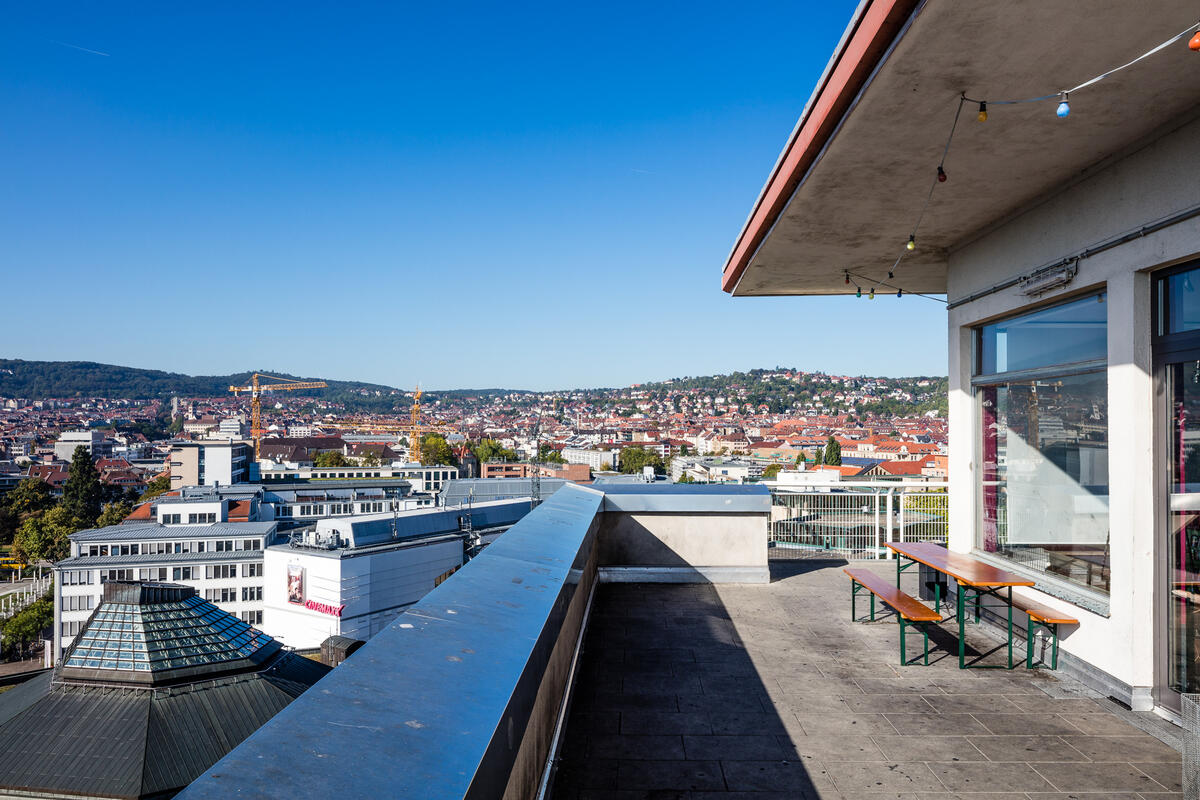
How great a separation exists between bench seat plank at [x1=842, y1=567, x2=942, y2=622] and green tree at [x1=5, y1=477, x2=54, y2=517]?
10781cm

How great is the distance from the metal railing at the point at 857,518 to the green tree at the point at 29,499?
105094 mm

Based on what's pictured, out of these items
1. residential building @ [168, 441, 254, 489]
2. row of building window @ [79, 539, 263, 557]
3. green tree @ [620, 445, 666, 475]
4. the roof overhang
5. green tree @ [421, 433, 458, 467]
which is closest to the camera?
the roof overhang

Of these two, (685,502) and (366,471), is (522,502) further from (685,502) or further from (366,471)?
(366,471)

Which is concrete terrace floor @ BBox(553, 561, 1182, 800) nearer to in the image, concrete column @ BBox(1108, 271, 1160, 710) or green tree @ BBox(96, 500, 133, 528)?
concrete column @ BBox(1108, 271, 1160, 710)

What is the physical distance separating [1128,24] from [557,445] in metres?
186

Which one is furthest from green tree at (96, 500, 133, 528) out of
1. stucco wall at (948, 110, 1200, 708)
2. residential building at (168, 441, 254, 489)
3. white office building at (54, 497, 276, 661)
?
stucco wall at (948, 110, 1200, 708)

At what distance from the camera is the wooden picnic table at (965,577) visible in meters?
5.10

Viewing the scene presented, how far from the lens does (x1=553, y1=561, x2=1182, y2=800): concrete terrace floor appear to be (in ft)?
11.0

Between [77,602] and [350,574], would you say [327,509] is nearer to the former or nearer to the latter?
[77,602]

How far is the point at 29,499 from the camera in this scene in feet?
302

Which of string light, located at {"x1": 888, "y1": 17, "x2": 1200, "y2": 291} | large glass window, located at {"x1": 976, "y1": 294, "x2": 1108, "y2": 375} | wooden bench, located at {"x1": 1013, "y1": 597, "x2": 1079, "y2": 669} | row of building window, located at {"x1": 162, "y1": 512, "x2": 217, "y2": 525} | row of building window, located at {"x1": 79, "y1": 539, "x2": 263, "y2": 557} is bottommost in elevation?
row of building window, located at {"x1": 79, "y1": 539, "x2": 263, "y2": 557}

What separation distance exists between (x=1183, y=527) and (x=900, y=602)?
1722 millimetres

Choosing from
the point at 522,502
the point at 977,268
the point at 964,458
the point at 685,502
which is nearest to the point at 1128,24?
the point at 977,268

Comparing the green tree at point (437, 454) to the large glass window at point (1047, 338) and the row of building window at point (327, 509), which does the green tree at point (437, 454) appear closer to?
the row of building window at point (327, 509)
